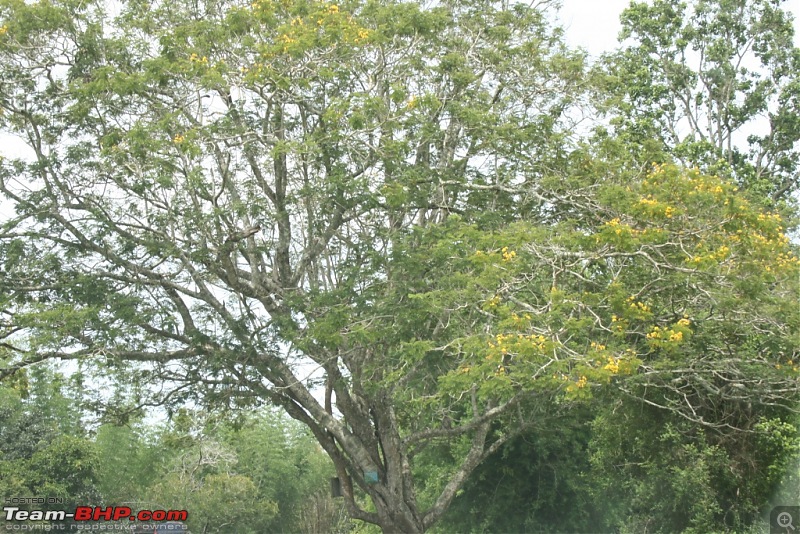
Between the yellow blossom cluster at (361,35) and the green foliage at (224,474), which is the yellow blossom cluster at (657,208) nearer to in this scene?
the yellow blossom cluster at (361,35)

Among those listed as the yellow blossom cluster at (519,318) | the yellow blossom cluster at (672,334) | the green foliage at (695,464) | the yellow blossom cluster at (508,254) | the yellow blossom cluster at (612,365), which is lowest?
the green foliage at (695,464)

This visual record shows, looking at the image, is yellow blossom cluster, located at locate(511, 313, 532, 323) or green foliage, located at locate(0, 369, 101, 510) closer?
yellow blossom cluster, located at locate(511, 313, 532, 323)

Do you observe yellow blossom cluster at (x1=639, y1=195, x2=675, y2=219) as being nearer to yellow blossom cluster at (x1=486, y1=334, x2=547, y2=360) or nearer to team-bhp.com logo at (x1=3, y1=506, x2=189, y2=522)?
yellow blossom cluster at (x1=486, y1=334, x2=547, y2=360)

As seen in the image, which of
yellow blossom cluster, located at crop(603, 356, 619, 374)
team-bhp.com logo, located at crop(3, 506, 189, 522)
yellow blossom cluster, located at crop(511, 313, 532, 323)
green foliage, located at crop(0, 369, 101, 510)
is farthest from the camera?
green foliage, located at crop(0, 369, 101, 510)

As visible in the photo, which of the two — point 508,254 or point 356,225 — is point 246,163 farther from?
point 508,254

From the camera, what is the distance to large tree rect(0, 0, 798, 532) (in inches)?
357

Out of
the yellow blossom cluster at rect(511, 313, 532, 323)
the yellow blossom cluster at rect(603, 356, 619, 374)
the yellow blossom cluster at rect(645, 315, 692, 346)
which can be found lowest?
the yellow blossom cluster at rect(603, 356, 619, 374)

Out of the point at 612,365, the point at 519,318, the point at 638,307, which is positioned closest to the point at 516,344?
the point at 519,318

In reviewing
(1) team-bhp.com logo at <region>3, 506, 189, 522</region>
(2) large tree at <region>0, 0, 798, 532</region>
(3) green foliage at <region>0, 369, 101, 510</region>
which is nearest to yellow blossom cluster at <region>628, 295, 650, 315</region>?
(2) large tree at <region>0, 0, 798, 532</region>

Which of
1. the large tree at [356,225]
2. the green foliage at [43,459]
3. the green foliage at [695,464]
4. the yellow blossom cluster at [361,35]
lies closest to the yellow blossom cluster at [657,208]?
the large tree at [356,225]

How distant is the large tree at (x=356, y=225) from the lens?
9062mm

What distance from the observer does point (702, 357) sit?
991 centimetres

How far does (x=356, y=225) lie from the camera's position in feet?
37.7

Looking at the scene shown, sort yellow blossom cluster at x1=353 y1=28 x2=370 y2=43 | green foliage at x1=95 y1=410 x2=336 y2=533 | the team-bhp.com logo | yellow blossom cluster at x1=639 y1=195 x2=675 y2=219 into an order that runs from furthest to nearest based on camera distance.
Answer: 1. green foliage at x1=95 y1=410 x2=336 y2=533
2. the team-bhp.com logo
3. yellow blossom cluster at x1=353 y1=28 x2=370 y2=43
4. yellow blossom cluster at x1=639 y1=195 x2=675 y2=219
